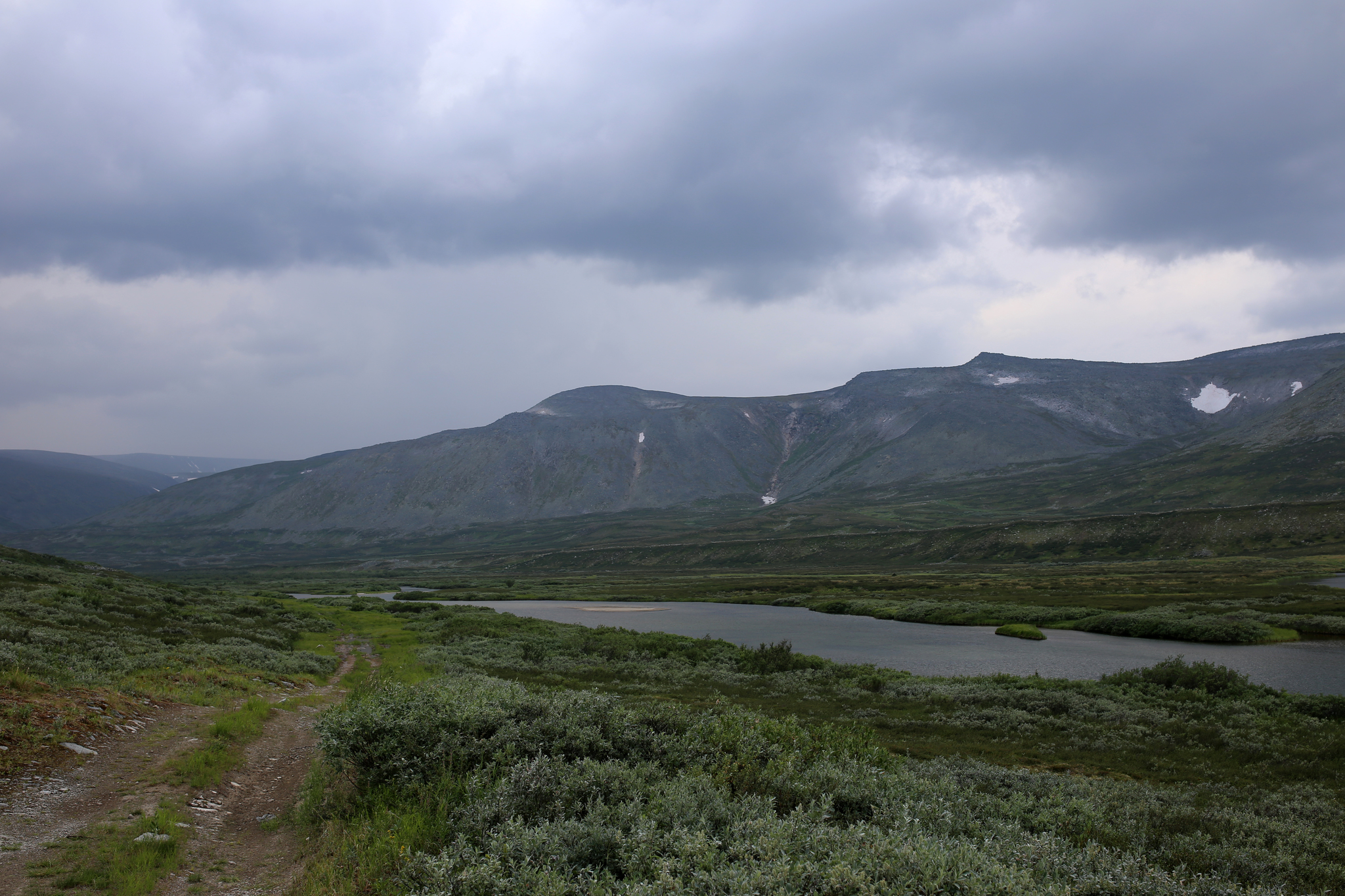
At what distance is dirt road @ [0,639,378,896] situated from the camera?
33.0ft

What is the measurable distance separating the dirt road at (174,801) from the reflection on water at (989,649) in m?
37.9

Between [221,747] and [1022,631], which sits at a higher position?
[221,747]

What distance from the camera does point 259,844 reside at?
1170 cm

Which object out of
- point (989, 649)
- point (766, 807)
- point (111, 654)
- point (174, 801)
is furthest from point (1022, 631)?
point (111, 654)

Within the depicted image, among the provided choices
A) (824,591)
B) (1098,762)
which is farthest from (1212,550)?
(1098,762)

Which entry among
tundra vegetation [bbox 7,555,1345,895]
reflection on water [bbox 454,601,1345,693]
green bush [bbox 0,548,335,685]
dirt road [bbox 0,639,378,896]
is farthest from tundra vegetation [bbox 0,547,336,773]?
reflection on water [bbox 454,601,1345,693]

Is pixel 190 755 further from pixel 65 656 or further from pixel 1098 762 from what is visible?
pixel 1098 762

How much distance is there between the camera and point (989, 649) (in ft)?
168

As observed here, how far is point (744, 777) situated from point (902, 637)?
54.5m

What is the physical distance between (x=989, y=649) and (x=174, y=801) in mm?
52166

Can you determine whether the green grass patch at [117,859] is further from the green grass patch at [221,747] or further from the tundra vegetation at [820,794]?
the green grass patch at [221,747]

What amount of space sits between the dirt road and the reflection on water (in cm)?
3790

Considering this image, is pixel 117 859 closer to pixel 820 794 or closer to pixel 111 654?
pixel 820 794

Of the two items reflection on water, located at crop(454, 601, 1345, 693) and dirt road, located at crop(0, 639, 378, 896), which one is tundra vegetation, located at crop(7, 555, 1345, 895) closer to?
dirt road, located at crop(0, 639, 378, 896)
